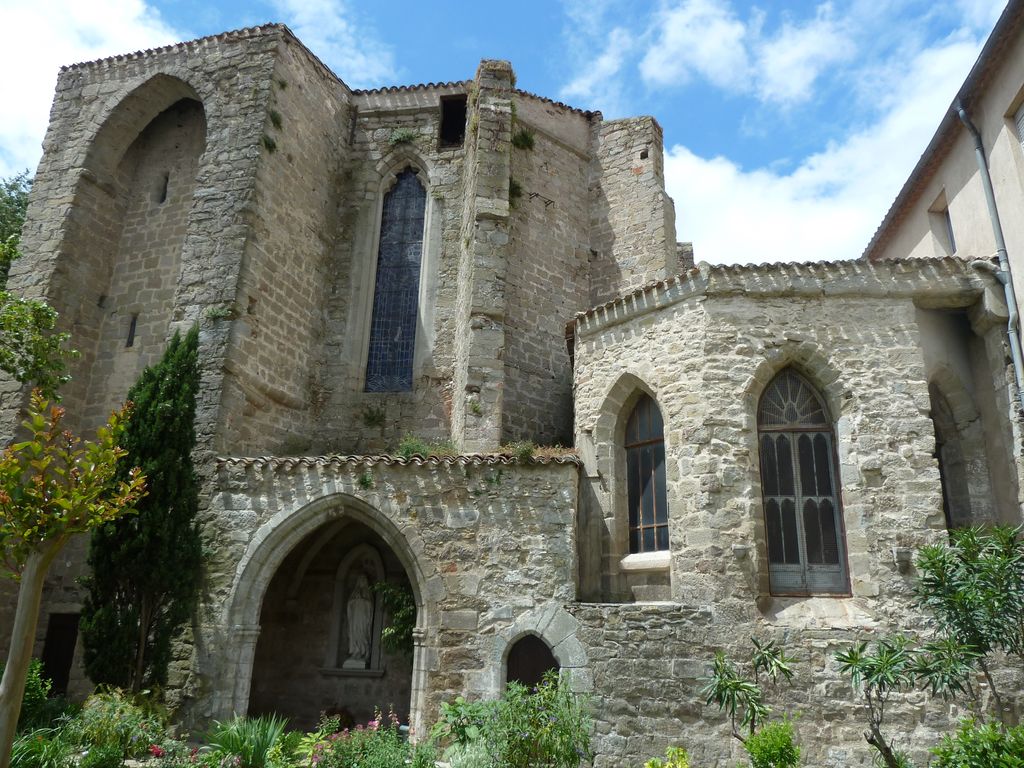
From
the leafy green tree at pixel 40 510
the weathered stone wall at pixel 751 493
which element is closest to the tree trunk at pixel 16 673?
the leafy green tree at pixel 40 510

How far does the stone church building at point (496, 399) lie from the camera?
938 cm

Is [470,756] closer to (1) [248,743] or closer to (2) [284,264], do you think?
(1) [248,743]

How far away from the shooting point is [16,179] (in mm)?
20281

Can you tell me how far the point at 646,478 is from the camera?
10883mm

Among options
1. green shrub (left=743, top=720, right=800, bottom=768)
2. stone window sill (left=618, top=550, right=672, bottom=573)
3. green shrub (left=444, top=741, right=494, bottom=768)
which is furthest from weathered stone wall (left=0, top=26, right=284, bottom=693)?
green shrub (left=743, top=720, right=800, bottom=768)

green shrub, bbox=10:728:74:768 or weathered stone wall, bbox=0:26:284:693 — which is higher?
weathered stone wall, bbox=0:26:284:693

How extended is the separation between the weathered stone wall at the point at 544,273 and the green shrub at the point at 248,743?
624cm

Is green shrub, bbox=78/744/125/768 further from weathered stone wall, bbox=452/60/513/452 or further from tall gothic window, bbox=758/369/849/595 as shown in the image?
tall gothic window, bbox=758/369/849/595

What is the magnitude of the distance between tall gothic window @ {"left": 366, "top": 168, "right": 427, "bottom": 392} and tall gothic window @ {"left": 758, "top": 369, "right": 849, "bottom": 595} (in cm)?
797

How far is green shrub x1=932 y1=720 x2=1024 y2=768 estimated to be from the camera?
595 centimetres

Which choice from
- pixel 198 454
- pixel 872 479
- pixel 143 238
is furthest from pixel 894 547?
pixel 143 238

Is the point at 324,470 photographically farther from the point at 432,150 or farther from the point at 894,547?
the point at 432,150

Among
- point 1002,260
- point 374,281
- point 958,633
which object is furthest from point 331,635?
point 1002,260

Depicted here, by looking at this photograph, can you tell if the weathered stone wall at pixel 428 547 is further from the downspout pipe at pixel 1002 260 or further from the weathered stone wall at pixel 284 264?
the downspout pipe at pixel 1002 260
